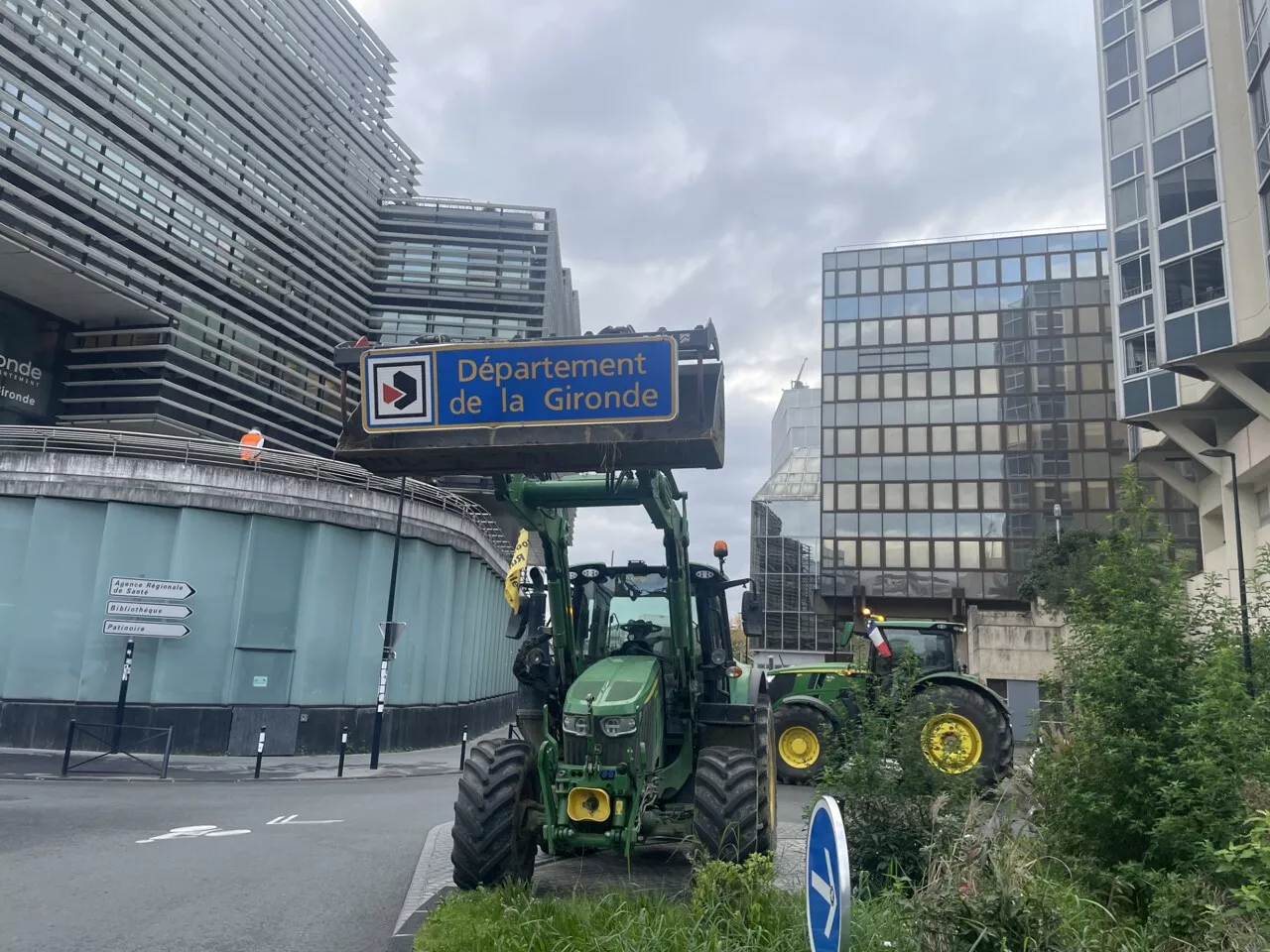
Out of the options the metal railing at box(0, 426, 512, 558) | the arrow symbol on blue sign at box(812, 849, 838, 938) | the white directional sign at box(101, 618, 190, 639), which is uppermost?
the metal railing at box(0, 426, 512, 558)

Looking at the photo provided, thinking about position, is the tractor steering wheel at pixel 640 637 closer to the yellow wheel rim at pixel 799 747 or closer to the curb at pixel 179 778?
the yellow wheel rim at pixel 799 747

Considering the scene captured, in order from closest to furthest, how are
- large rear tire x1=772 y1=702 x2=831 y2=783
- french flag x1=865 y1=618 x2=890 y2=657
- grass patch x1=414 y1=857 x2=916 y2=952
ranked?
grass patch x1=414 y1=857 x2=916 y2=952, french flag x1=865 y1=618 x2=890 y2=657, large rear tire x1=772 y1=702 x2=831 y2=783

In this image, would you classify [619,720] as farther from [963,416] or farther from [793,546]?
[793,546]

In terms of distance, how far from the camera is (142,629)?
61.9 feet

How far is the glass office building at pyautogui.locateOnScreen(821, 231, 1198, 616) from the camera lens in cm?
5716

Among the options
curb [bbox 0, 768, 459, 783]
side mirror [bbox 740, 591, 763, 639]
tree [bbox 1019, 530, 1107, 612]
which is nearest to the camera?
side mirror [bbox 740, 591, 763, 639]

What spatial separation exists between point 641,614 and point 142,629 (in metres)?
14.4

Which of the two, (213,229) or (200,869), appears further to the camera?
(213,229)

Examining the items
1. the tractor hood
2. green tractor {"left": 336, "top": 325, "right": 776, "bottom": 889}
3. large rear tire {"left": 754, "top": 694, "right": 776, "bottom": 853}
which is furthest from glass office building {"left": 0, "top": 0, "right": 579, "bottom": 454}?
the tractor hood

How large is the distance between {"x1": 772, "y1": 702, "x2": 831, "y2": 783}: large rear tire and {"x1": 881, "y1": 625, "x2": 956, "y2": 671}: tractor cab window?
7.25ft

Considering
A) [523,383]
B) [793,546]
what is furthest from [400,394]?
[793,546]

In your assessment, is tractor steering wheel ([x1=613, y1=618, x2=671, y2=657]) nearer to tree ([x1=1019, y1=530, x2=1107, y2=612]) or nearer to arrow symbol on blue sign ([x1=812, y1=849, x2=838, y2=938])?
arrow symbol on blue sign ([x1=812, y1=849, x2=838, y2=938])

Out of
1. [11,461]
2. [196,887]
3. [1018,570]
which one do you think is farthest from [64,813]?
[1018,570]

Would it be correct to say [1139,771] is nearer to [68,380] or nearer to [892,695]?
[892,695]
